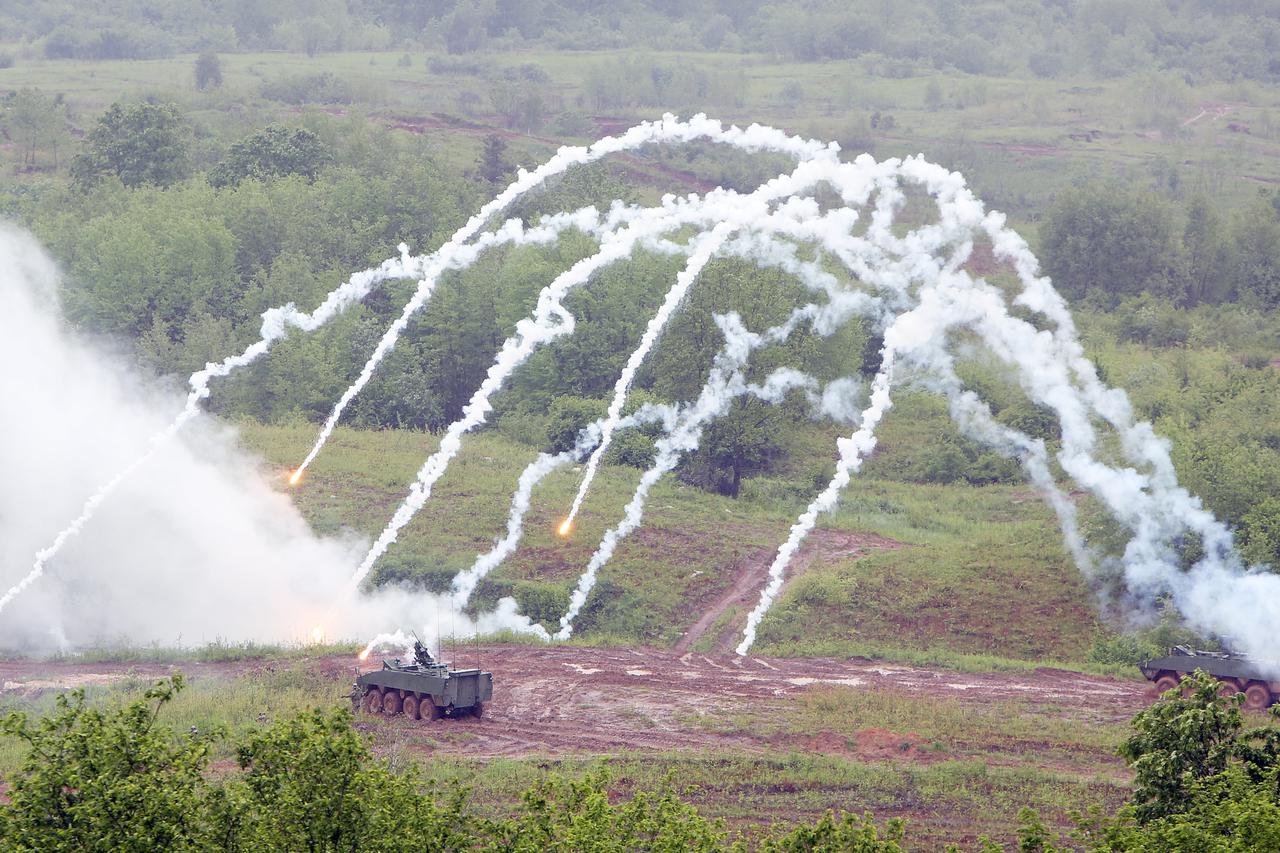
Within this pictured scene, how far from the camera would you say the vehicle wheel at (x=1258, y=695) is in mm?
38156

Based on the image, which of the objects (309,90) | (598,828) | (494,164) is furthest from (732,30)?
(598,828)

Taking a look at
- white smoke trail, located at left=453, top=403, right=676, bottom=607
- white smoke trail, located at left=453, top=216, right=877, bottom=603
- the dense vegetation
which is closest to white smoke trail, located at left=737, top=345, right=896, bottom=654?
white smoke trail, located at left=453, top=216, right=877, bottom=603

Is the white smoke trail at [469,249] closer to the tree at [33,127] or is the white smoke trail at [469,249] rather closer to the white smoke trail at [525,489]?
the white smoke trail at [525,489]

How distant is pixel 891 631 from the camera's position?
4738 centimetres

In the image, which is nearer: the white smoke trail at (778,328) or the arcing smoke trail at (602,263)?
the arcing smoke trail at (602,263)

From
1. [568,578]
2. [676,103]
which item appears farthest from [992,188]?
[568,578]

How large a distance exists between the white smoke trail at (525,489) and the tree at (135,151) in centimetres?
3769

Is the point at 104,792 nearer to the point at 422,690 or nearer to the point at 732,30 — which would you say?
the point at 422,690

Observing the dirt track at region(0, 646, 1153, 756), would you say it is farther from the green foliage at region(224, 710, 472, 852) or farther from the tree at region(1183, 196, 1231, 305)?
the tree at region(1183, 196, 1231, 305)

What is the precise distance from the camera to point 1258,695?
3825 centimetres

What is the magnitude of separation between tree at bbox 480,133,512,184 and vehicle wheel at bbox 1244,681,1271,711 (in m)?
63.6

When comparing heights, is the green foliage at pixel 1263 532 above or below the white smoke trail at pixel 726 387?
below

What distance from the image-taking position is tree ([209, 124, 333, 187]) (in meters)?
86.7

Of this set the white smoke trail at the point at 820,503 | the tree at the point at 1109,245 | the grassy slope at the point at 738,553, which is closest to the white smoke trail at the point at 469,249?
the grassy slope at the point at 738,553
